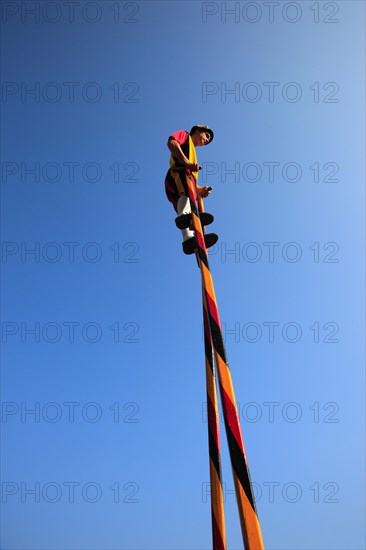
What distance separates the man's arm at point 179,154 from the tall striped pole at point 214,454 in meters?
1.50

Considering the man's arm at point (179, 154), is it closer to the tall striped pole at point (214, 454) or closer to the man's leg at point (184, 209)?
the man's leg at point (184, 209)

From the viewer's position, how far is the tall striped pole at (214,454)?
2900 millimetres

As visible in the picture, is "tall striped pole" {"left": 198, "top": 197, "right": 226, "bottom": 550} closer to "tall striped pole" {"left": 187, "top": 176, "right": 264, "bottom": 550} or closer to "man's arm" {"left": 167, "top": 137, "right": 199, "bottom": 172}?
"tall striped pole" {"left": 187, "top": 176, "right": 264, "bottom": 550}

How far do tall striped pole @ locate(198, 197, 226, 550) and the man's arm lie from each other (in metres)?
1.50

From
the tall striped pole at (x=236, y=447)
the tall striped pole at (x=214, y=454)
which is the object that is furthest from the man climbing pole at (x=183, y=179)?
the tall striped pole at (x=236, y=447)

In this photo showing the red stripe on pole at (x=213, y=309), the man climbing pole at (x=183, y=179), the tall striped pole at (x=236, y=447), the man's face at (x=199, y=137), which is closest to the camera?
the tall striped pole at (x=236, y=447)

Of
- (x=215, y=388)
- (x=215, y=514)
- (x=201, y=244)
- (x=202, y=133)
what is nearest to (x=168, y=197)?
(x=202, y=133)

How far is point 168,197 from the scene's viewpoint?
176 inches

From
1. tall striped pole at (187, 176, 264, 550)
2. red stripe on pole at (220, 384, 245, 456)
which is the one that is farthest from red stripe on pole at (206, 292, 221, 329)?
red stripe on pole at (220, 384, 245, 456)

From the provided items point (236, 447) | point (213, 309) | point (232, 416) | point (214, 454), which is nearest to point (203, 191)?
point (213, 309)

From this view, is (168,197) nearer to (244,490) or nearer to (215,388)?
(215,388)

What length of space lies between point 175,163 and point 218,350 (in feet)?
6.83

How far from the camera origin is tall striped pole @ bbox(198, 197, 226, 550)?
2.90 m

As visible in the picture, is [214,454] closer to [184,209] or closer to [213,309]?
[213,309]
